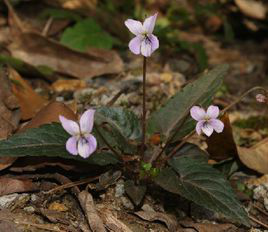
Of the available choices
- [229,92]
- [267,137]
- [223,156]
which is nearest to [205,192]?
[223,156]

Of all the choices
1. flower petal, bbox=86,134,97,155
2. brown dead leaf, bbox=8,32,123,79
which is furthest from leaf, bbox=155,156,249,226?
brown dead leaf, bbox=8,32,123,79

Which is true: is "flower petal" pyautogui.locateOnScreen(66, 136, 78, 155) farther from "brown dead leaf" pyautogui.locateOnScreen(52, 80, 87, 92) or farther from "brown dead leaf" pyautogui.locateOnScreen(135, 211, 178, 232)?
"brown dead leaf" pyautogui.locateOnScreen(52, 80, 87, 92)

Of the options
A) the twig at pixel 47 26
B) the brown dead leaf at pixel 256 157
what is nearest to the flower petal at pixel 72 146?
the brown dead leaf at pixel 256 157

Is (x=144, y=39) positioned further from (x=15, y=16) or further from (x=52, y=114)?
(x=15, y=16)

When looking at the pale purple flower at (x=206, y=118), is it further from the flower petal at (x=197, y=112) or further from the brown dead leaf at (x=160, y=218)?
the brown dead leaf at (x=160, y=218)

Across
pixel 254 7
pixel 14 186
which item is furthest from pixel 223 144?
pixel 254 7
